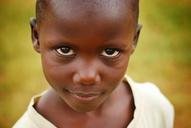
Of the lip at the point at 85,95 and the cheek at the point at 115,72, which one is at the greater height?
the cheek at the point at 115,72

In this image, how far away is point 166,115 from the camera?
72.4 inches

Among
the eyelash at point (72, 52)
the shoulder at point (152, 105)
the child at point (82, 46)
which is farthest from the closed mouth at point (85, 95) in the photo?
the shoulder at point (152, 105)

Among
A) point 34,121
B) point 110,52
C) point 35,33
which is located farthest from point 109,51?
point 34,121

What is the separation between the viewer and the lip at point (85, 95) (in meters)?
1.46

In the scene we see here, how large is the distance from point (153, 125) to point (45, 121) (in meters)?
0.36

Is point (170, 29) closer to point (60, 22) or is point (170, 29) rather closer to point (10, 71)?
point (10, 71)

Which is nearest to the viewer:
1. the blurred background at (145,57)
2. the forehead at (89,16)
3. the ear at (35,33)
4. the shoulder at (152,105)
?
the forehead at (89,16)

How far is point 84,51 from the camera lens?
54.7 inches

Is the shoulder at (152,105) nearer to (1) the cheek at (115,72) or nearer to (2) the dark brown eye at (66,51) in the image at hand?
(1) the cheek at (115,72)

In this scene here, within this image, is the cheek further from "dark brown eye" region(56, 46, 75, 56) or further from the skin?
"dark brown eye" region(56, 46, 75, 56)

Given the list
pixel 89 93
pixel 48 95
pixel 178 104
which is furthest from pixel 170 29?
pixel 89 93

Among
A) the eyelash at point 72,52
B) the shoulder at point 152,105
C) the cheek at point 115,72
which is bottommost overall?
the shoulder at point 152,105

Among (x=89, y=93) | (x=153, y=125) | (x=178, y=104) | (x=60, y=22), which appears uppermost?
(x=60, y=22)

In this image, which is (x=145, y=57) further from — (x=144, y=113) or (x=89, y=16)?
(x=89, y=16)
